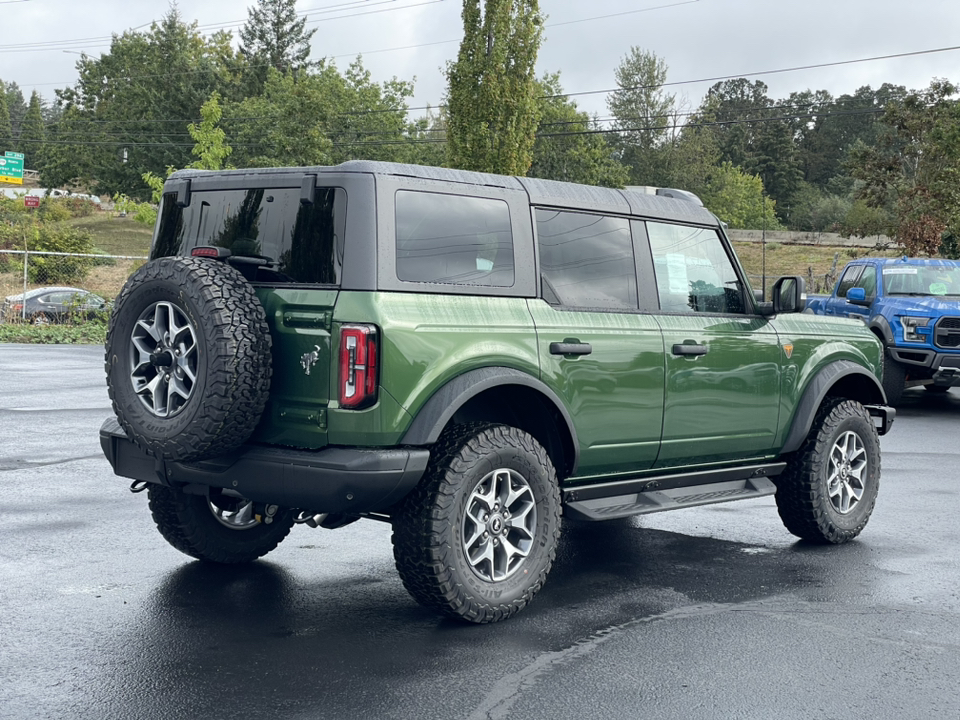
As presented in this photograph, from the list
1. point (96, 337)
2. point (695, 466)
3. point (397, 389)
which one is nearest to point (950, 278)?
point (695, 466)

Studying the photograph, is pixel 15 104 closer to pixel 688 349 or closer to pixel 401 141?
pixel 401 141

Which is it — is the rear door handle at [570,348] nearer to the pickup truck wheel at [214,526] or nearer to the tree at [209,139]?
the pickup truck wheel at [214,526]

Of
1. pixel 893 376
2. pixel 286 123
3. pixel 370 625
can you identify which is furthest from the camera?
pixel 286 123

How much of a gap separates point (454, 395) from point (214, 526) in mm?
1858

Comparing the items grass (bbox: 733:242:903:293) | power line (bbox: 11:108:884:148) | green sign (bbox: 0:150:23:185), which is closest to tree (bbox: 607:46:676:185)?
power line (bbox: 11:108:884:148)

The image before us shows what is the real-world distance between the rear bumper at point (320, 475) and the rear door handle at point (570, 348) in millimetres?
940

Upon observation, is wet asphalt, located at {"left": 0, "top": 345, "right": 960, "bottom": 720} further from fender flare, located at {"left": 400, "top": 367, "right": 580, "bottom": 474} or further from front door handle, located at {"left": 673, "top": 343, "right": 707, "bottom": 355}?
front door handle, located at {"left": 673, "top": 343, "right": 707, "bottom": 355}

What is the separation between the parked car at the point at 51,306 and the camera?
2648cm

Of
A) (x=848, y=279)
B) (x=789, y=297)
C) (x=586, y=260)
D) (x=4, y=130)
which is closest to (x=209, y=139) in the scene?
(x=848, y=279)

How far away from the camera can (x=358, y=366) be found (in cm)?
474

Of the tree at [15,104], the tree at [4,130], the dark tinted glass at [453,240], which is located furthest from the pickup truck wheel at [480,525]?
the tree at [15,104]

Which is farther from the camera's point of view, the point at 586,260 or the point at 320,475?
the point at 586,260

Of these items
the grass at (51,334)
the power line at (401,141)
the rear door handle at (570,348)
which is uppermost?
the power line at (401,141)

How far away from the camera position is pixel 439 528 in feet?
16.2
